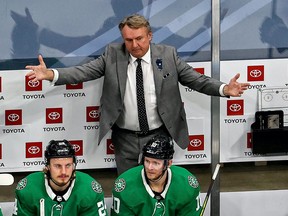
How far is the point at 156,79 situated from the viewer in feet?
17.8

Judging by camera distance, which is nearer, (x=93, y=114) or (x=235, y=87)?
(x=235, y=87)

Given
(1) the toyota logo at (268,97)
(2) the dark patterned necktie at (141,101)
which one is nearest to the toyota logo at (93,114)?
(2) the dark patterned necktie at (141,101)

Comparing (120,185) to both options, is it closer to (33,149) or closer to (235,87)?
(235,87)

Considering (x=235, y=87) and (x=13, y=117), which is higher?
(x=235, y=87)

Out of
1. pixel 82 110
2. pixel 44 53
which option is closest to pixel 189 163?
pixel 82 110

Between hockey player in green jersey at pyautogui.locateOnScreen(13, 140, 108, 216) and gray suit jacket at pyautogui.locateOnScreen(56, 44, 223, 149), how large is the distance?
0.71m

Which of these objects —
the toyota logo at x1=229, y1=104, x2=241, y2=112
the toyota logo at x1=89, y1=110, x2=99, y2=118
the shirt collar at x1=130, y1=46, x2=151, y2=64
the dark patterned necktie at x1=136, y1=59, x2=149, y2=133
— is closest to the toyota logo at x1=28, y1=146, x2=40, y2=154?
the toyota logo at x1=89, y1=110, x2=99, y2=118

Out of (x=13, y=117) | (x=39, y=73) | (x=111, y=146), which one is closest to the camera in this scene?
(x=39, y=73)

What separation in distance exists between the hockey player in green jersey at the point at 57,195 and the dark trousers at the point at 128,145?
64cm

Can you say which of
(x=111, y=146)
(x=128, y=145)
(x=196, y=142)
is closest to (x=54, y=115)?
(x=111, y=146)

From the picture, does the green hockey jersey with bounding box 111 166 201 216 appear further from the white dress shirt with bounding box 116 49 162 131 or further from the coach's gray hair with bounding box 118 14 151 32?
the coach's gray hair with bounding box 118 14 151 32

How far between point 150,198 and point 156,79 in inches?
32.4

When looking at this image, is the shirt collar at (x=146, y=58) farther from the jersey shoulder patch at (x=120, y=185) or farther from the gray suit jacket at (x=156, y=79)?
the jersey shoulder patch at (x=120, y=185)

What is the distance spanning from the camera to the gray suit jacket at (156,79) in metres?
5.43
